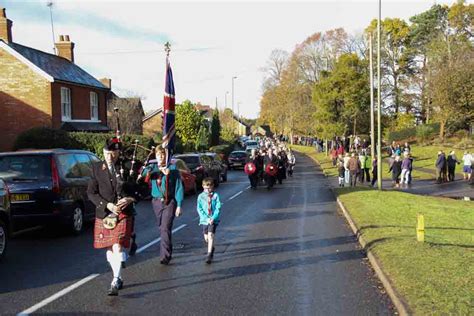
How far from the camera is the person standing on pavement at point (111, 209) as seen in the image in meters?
6.71

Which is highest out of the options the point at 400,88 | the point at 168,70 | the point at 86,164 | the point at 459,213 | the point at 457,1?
the point at 457,1

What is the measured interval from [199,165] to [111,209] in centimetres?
1678

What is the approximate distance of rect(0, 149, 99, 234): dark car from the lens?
1052 centimetres

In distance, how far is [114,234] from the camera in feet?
22.1

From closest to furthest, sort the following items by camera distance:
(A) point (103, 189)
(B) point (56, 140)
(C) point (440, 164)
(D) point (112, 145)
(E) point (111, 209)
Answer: (E) point (111, 209)
(A) point (103, 189)
(D) point (112, 145)
(B) point (56, 140)
(C) point (440, 164)

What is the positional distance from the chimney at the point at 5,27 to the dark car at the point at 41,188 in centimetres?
2109

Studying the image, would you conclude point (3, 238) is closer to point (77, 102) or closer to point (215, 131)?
point (77, 102)

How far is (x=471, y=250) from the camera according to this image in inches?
367

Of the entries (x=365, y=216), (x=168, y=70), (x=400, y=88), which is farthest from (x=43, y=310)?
(x=400, y=88)

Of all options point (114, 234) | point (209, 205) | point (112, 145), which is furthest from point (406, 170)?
point (114, 234)

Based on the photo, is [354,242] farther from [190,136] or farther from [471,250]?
[190,136]

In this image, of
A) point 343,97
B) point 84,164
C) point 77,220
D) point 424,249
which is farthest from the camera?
point 343,97

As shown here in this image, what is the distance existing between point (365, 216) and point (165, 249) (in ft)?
21.5

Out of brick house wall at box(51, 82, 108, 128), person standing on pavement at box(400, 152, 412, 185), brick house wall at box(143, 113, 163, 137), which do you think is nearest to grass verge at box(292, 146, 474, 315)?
person standing on pavement at box(400, 152, 412, 185)
